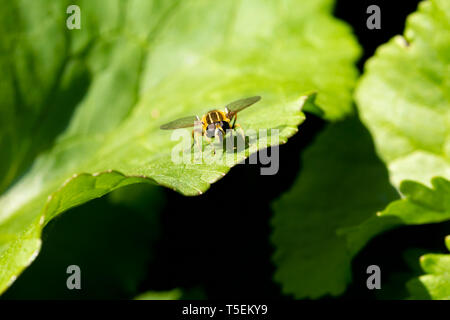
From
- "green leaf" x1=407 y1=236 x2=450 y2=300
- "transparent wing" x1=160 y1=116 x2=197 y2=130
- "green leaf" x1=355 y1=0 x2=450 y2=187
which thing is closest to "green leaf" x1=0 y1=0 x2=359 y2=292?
"green leaf" x1=355 y1=0 x2=450 y2=187

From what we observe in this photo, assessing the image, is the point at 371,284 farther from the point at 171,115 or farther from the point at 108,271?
the point at 108,271

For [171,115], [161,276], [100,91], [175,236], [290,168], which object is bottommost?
[161,276]

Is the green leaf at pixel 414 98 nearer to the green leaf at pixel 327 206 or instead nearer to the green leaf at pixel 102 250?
the green leaf at pixel 327 206

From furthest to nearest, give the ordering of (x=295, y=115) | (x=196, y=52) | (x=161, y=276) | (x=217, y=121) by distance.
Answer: (x=196, y=52) → (x=161, y=276) → (x=217, y=121) → (x=295, y=115)

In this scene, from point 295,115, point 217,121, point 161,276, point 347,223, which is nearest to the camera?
point 295,115

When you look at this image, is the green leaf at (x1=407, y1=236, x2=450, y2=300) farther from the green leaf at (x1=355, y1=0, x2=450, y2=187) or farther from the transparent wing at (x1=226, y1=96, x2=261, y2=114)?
the transparent wing at (x1=226, y1=96, x2=261, y2=114)

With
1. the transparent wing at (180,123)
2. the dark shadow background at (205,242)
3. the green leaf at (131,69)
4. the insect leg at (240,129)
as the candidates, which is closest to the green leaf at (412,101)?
the green leaf at (131,69)

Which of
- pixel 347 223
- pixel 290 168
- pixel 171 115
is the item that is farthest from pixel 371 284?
pixel 171 115
